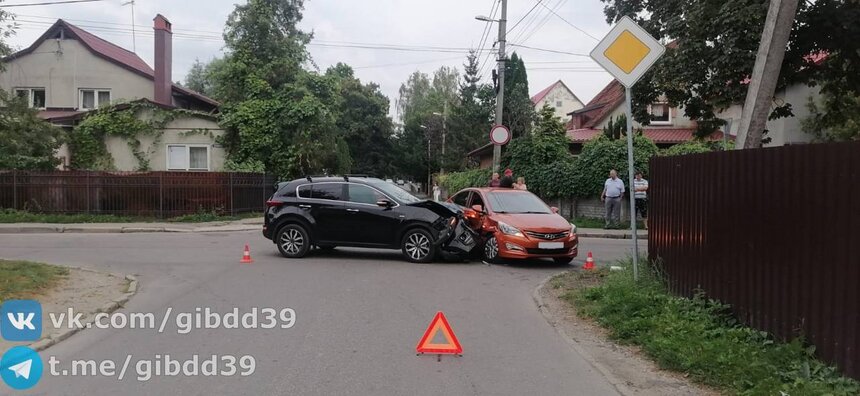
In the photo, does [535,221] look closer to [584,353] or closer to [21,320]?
[584,353]

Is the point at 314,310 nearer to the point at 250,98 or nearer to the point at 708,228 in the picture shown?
the point at 708,228

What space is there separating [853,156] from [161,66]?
31446 mm

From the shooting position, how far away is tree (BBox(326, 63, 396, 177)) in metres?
65.7

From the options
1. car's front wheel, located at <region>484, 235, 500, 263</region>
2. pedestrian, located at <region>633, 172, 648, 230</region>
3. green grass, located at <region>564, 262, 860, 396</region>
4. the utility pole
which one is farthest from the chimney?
green grass, located at <region>564, 262, 860, 396</region>

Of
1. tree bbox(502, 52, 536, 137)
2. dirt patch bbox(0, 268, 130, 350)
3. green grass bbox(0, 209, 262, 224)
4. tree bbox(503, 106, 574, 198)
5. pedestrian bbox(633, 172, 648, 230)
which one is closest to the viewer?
dirt patch bbox(0, 268, 130, 350)

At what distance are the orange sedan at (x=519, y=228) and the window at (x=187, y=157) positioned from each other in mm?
18036

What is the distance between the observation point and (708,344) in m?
5.73

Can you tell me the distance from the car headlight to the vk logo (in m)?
7.67

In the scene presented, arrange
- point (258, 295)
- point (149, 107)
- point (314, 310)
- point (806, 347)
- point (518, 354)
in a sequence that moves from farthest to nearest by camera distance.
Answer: point (149, 107) → point (258, 295) → point (314, 310) → point (518, 354) → point (806, 347)

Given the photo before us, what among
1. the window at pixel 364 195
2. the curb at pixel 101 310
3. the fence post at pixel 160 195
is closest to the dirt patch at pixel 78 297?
the curb at pixel 101 310

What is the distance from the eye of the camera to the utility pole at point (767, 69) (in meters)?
9.19

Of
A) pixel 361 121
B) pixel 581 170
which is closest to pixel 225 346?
pixel 581 170

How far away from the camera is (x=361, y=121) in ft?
218

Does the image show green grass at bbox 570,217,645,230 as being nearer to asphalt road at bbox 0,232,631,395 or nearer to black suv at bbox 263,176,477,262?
asphalt road at bbox 0,232,631,395
